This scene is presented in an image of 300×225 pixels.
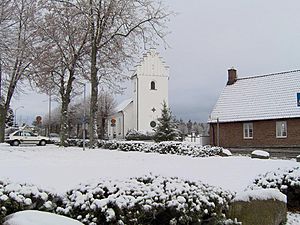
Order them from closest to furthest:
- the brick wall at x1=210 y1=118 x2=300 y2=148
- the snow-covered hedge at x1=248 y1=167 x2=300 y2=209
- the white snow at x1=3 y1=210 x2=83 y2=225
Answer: the white snow at x1=3 y1=210 x2=83 y2=225
the snow-covered hedge at x1=248 y1=167 x2=300 y2=209
the brick wall at x1=210 y1=118 x2=300 y2=148

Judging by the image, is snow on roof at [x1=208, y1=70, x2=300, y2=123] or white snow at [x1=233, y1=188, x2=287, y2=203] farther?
snow on roof at [x1=208, y1=70, x2=300, y2=123]

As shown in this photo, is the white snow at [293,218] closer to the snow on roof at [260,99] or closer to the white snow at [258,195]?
the white snow at [258,195]

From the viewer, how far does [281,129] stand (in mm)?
32031

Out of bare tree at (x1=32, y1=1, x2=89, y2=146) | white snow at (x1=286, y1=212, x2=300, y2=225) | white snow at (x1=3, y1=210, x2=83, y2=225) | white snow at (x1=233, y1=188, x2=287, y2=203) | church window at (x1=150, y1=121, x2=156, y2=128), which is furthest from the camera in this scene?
church window at (x1=150, y1=121, x2=156, y2=128)

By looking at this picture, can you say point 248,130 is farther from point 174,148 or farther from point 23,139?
point 23,139

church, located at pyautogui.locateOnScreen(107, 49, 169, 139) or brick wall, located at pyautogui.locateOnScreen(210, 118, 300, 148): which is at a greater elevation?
church, located at pyautogui.locateOnScreen(107, 49, 169, 139)

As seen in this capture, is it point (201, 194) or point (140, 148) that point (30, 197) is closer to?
point (201, 194)

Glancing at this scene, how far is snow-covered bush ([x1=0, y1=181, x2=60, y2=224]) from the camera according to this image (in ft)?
18.4

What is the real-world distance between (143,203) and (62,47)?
26568 millimetres

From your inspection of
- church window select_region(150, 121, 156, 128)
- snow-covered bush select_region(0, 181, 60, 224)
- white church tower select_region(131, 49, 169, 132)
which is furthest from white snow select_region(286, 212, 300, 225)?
white church tower select_region(131, 49, 169, 132)

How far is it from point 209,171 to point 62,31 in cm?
1916

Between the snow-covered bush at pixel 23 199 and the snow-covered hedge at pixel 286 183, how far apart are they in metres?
5.66

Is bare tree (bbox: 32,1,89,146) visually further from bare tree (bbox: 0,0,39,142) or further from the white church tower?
the white church tower

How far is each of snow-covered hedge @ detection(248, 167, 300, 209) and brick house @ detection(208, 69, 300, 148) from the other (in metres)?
21.3
